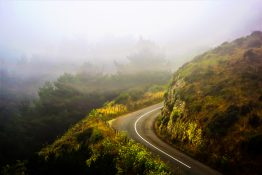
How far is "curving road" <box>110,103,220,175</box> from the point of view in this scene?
2228 centimetres

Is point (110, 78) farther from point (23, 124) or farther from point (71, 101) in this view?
point (23, 124)

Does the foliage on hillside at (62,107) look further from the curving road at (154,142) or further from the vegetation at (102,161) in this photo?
the vegetation at (102,161)

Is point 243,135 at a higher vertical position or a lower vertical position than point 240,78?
lower

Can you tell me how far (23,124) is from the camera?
67500 millimetres

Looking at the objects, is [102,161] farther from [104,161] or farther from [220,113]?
[220,113]

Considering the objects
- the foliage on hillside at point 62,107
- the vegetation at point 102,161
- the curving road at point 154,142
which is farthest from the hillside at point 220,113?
the foliage on hillside at point 62,107

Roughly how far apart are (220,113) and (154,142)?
750 centimetres

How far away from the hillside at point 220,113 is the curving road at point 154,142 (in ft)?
2.99

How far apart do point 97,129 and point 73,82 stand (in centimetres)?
4911

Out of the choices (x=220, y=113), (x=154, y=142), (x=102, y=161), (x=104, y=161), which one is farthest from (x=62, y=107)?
(x=220, y=113)

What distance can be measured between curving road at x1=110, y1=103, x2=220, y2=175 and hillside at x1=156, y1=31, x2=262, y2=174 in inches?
35.9

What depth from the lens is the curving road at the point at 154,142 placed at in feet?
73.1

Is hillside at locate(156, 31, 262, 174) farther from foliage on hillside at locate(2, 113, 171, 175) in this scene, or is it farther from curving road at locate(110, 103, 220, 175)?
foliage on hillside at locate(2, 113, 171, 175)

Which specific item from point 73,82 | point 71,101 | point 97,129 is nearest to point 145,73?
point 73,82
